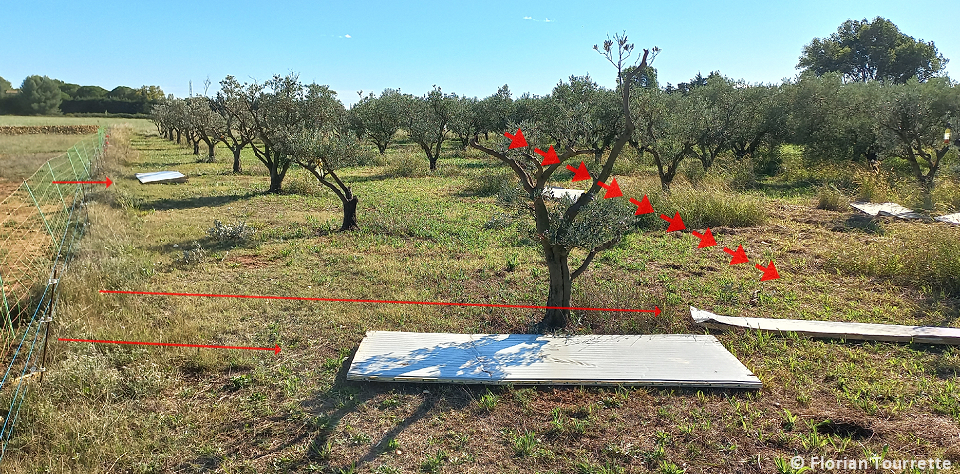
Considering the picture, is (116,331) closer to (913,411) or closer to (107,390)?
(107,390)

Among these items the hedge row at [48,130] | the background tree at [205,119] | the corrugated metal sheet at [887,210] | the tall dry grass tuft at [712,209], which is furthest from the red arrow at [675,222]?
the hedge row at [48,130]

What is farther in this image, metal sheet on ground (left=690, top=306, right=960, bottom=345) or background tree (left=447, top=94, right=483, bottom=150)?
background tree (left=447, top=94, right=483, bottom=150)

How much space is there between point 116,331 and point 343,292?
2394 millimetres

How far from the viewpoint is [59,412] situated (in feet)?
11.8

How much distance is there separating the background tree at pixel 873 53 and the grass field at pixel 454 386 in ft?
179

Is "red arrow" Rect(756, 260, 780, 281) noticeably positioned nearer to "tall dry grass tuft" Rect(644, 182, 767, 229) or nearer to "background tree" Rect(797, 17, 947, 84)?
"tall dry grass tuft" Rect(644, 182, 767, 229)

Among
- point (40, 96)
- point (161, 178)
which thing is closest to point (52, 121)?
point (40, 96)

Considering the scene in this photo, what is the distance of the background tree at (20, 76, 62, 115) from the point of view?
58500 millimetres

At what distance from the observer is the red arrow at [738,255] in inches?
315

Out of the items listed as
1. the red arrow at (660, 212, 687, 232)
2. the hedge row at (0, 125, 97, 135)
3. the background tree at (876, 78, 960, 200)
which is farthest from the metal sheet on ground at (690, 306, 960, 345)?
the hedge row at (0, 125, 97, 135)

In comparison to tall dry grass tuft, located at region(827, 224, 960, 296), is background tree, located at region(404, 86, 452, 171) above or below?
above

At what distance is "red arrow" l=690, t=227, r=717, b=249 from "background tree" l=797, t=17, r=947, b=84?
52.0 m

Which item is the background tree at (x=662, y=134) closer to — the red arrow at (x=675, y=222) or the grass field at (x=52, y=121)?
the red arrow at (x=675, y=222)

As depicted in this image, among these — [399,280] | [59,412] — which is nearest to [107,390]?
[59,412]
